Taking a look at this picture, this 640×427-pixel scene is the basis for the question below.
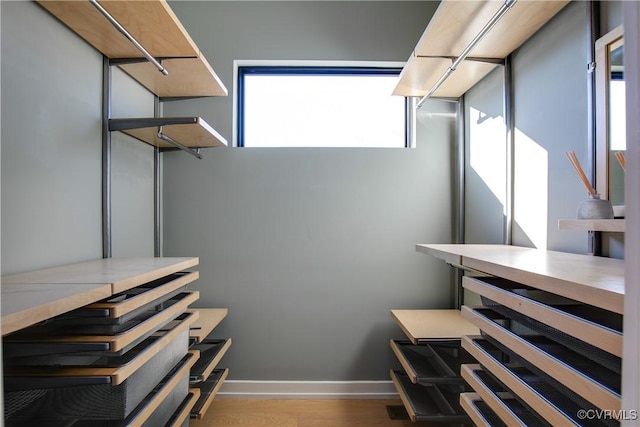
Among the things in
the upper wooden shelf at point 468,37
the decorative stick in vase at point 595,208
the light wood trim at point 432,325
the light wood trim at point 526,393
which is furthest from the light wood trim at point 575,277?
the upper wooden shelf at point 468,37

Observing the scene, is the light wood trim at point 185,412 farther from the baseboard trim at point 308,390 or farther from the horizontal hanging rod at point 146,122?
the horizontal hanging rod at point 146,122

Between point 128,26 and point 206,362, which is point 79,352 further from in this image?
point 128,26

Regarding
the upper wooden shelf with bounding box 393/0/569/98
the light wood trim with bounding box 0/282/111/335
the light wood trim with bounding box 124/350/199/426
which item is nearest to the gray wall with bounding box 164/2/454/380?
the upper wooden shelf with bounding box 393/0/569/98

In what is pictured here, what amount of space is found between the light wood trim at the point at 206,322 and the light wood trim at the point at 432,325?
104 cm

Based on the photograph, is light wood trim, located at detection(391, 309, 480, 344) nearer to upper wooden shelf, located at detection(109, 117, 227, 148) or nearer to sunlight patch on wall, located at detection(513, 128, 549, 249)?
sunlight patch on wall, located at detection(513, 128, 549, 249)

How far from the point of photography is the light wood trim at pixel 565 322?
0.54m

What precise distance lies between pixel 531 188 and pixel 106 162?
1.93m

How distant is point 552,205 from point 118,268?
1672 millimetres

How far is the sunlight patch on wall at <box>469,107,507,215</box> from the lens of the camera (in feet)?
5.41

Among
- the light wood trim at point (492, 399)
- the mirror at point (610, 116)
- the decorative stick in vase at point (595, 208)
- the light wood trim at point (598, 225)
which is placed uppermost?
the mirror at point (610, 116)

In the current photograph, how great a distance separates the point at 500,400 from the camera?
0.87 m

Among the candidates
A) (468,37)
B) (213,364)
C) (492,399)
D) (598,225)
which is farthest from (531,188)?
(213,364)

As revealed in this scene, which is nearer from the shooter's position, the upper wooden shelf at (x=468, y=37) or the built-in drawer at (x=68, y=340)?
the built-in drawer at (x=68, y=340)

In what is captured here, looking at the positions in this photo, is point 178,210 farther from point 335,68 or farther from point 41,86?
point 335,68
